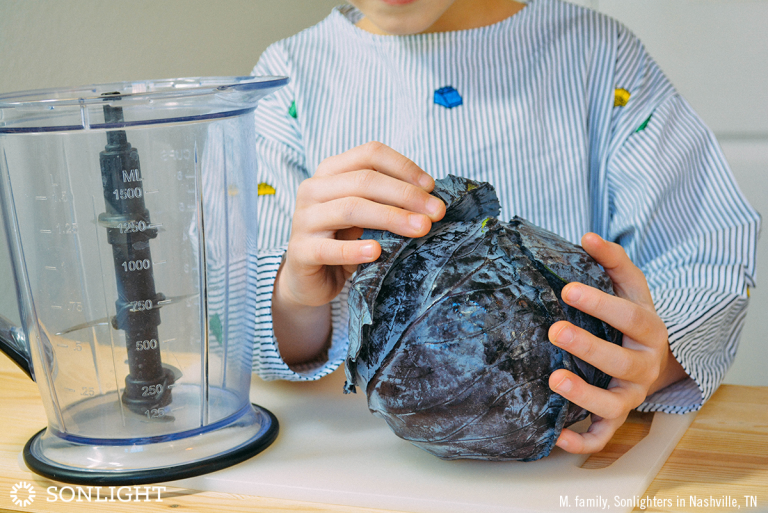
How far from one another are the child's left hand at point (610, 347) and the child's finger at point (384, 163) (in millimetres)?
199

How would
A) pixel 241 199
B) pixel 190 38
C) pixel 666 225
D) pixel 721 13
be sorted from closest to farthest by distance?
pixel 241 199 → pixel 666 225 → pixel 190 38 → pixel 721 13

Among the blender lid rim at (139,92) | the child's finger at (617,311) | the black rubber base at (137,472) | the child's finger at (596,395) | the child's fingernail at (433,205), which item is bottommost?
the black rubber base at (137,472)

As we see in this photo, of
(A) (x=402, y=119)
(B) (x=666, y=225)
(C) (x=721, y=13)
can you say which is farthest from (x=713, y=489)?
(C) (x=721, y=13)

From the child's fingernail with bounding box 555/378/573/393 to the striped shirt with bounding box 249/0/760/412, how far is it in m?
0.52

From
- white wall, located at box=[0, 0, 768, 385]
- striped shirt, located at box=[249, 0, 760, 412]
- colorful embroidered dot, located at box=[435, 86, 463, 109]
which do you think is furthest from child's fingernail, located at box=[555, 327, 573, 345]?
white wall, located at box=[0, 0, 768, 385]

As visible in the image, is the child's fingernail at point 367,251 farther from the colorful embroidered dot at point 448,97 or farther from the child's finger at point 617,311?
the colorful embroidered dot at point 448,97

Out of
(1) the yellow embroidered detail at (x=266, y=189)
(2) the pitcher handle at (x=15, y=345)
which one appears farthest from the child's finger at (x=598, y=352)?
(1) the yellow embroidered detail at (x=266, y=189)

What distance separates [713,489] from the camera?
660 mm

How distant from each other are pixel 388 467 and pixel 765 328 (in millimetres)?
1701

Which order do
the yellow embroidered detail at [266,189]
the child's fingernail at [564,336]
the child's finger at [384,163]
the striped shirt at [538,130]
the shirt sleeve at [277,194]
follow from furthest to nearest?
the yellow embroidered detail at [266,189] → the striped shirt at [538,130] → the shirt sleeve at [277,194] → the child's finger at [384,163] → the child's fingernail at [564,336]

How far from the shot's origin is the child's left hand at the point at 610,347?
0.65 m

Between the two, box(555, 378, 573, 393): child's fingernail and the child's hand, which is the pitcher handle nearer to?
the child's hand

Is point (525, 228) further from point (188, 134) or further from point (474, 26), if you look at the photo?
point (474, 26)

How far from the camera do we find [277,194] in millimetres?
1262
